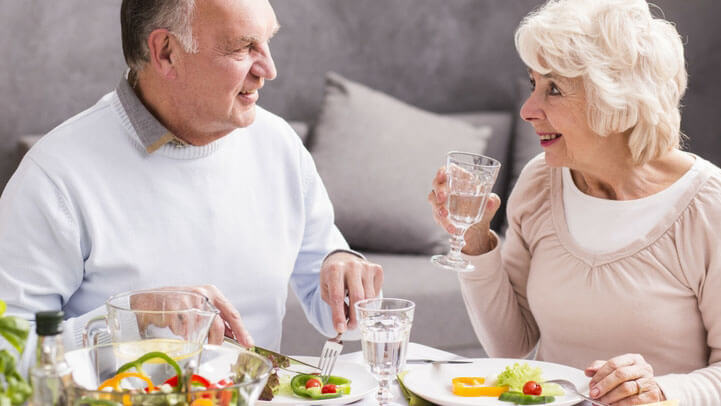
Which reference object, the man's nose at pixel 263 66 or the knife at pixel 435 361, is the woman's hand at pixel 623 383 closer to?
the knife at pixel 435 361

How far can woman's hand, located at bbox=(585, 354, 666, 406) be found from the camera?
1.51 m

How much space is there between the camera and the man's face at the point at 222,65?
178 cm

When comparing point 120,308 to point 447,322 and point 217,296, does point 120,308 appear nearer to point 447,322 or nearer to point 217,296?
point 217,296

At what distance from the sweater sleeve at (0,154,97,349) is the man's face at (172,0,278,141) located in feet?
1.02

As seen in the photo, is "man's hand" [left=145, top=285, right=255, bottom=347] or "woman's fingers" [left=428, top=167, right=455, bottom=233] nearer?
"man's hand" [left=145, top=285, right=255, bottom=347]

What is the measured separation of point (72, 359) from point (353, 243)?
8.44 ft

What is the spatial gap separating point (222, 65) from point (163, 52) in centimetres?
12

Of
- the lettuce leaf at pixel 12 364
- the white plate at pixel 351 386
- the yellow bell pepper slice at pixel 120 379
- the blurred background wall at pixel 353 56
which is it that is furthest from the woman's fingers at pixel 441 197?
the blurred background wall at pixel 353 56

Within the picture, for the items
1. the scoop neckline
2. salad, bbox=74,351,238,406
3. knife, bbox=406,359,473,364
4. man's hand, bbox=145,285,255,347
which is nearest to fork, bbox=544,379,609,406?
knife, bbox=406,359,473,364

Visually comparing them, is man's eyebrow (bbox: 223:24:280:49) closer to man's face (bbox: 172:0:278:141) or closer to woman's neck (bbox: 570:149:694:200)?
man's face (bbox: 172:0:278:141)

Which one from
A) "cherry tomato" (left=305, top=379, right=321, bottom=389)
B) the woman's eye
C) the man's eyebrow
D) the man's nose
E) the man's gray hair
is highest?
the man's gray hair

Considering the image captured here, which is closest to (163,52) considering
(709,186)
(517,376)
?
(517,376)

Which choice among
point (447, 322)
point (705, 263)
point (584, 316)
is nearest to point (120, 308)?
point (584, 316)

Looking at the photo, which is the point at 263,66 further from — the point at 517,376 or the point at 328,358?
the point at 517,376
